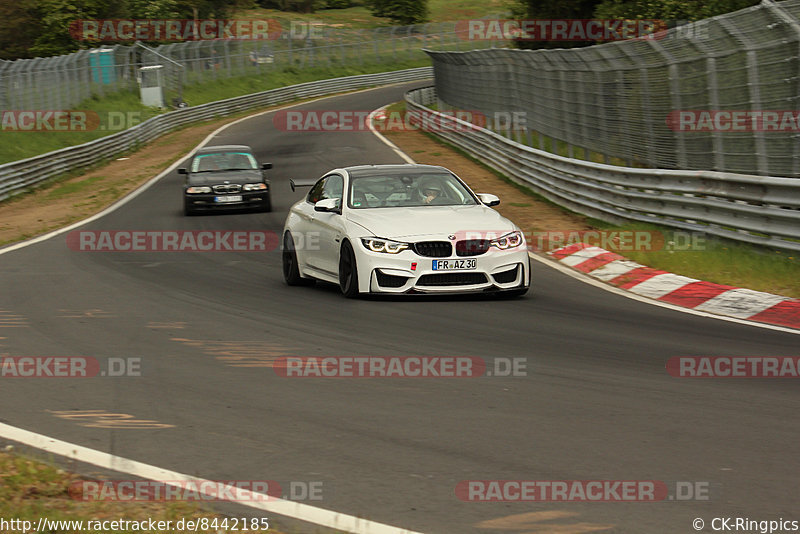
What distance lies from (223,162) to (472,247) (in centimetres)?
1394

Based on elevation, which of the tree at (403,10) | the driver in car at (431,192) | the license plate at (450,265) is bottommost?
the license plate at (450,265)

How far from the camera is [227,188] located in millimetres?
23453

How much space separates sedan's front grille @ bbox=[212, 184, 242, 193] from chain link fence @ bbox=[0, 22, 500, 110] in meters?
18.2

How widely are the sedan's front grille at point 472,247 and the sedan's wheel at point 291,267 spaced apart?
8.81 feet

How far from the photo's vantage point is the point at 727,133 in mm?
14328

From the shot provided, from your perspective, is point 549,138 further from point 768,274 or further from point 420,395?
point 420,395

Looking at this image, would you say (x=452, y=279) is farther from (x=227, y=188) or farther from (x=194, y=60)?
(x=194, y=60)

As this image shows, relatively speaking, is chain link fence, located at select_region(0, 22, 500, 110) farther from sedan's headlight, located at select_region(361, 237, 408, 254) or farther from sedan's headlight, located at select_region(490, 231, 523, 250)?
sedan's headlight, located at select_region(490, 231, 523, 250)

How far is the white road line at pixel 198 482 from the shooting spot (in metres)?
4.74

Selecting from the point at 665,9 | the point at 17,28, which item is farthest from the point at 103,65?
the point at 17,28

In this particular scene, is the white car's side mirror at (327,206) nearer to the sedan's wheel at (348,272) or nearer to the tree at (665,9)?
the sedan's wheel at (348,272)

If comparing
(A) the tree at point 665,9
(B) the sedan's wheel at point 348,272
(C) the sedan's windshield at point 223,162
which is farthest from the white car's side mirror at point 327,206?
(A) the tree at point 665,9

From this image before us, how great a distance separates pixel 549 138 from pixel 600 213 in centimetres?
707

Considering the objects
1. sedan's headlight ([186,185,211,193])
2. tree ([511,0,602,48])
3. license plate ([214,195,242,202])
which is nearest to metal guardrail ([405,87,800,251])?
license plate ([214,195,242,202])
